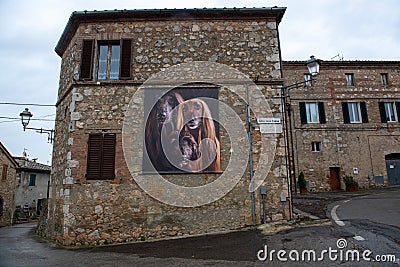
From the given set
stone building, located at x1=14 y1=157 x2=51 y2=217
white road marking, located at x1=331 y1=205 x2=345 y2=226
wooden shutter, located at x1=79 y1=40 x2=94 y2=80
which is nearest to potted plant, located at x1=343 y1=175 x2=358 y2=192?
white road marking, located at x1=331 y1=205 x2=345 y2=226

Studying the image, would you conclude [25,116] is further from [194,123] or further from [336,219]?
[336,219]

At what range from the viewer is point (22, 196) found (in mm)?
24078

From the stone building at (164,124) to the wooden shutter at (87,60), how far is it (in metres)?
0.03

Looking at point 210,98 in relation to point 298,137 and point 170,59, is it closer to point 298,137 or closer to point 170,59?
point 170,59

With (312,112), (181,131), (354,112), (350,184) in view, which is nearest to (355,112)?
(354,112)

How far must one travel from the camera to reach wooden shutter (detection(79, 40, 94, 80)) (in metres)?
8.89

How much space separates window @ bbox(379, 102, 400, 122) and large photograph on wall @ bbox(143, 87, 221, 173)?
1596 cm

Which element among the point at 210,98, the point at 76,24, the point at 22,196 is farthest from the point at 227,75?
the point at 22,196

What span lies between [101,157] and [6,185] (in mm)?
17070

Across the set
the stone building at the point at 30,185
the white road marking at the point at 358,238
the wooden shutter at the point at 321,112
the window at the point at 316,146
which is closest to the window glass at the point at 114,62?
the white road marking at the point at 358,238

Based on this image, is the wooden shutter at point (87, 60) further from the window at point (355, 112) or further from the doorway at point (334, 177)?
the window at point (355, 112)

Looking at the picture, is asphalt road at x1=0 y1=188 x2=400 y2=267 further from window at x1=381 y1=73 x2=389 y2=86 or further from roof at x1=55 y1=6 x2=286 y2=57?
window at x1=381 y1=73 x2=389 y2=86

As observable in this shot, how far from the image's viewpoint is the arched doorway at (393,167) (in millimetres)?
19375

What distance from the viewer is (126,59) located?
8930 millimetres
